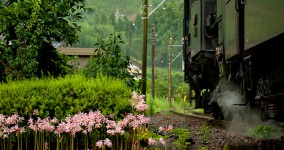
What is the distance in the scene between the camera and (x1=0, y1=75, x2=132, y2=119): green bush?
6969mm

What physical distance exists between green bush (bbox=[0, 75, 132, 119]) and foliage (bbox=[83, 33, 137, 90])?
101 inches

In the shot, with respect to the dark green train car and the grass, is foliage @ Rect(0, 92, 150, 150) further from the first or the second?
the grass

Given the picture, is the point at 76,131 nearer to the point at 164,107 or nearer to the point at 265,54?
the point at 265,54

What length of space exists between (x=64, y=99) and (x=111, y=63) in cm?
337

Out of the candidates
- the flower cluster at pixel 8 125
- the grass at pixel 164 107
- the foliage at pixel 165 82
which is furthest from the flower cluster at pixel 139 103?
the foliage at pixel 165 82

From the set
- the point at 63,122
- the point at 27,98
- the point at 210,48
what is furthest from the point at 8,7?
the point at 210,48

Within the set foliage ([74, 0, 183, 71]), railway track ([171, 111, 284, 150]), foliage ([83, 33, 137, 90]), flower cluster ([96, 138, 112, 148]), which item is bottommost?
railway track ([171, 111, 284, 150])

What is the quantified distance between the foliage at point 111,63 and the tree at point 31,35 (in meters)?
0.63

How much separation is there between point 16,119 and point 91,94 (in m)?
0.95

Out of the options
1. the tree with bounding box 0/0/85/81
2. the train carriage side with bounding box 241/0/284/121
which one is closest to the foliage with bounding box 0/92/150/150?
the train carriage side with bounding box 241/0/284/121

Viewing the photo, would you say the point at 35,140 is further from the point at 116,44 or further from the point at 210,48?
the point at 210,48

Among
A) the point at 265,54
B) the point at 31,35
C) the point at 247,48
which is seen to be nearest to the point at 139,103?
the point at 247,48

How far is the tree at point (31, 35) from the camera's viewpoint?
29.5ft

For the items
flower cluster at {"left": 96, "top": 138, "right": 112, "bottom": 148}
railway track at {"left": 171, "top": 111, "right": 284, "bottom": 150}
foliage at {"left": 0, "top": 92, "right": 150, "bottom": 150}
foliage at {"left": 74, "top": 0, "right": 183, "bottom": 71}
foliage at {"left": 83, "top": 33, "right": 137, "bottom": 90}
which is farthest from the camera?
foliage at {"left": 74, "top": 0, "right": 183, "bottom": 71}
